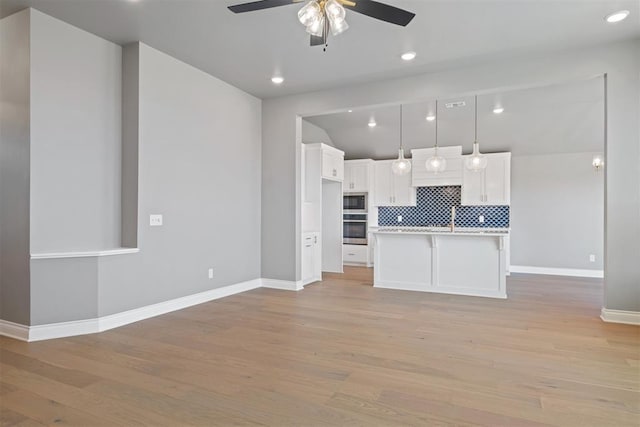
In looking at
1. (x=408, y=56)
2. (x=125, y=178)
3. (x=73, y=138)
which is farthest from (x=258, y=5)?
(x=125, y=178)

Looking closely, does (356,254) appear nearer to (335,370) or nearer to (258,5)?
(335,370)

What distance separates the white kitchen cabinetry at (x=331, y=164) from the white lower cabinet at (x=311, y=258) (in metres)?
1.09

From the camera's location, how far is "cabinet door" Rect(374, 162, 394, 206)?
26.8 ft

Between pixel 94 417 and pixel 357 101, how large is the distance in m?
4.39

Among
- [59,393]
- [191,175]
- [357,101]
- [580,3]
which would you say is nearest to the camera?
[59,393]

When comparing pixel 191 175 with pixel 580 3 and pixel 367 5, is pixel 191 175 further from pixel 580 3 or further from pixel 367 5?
pixel 580 3

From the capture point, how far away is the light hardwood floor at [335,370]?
2043 millimetres

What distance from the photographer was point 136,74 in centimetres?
390

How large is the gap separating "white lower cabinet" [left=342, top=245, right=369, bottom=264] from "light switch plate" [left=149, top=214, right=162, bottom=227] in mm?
4922

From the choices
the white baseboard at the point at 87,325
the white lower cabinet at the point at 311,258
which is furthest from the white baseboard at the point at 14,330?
the white lower cabinet at the point at 311,258

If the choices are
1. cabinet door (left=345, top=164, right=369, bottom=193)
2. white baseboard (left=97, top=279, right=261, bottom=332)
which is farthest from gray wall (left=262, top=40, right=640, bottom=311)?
cabinet door (left=345, top=164, right=369, bottom=193)

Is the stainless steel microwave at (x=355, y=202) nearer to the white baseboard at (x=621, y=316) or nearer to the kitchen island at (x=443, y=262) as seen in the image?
the kitchen island at (x=443, y=262)

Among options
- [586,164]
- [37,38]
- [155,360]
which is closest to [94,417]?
[155,360]

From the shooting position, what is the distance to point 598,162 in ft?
22.0
